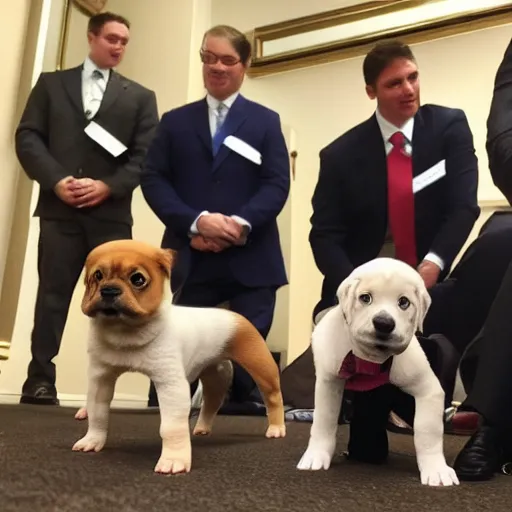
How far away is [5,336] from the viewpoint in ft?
9.00

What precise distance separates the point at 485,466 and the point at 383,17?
9.27ft

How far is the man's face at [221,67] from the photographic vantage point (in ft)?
6.09

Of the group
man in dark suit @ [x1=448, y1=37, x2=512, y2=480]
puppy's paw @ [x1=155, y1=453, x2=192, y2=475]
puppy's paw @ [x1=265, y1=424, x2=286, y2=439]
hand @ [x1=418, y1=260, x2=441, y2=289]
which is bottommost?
puppy's paw @ [x1=265, y1=424, x2=286, y2=439]

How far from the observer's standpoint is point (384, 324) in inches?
35.7

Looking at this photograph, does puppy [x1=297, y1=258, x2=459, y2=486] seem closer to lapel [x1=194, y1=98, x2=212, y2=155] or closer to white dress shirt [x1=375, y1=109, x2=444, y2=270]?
white dress shirt [x1=375, y1=109, x2=444, y2=270]

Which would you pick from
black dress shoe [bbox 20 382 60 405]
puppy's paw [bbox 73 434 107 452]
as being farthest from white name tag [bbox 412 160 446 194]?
black dress shoe [bbox 20 382 60 405]

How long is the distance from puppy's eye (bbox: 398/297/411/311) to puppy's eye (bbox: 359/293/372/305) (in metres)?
0.04

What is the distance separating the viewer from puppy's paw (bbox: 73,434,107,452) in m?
1.10

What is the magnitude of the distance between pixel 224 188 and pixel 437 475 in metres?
1.07

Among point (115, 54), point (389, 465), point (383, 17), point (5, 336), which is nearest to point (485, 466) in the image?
point (389, 465)

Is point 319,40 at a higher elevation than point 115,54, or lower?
higher

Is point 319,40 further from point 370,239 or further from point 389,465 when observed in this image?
point 389,465

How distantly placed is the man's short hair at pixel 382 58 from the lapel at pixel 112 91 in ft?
2.64

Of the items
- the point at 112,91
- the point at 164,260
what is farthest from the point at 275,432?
the point at 112,91
